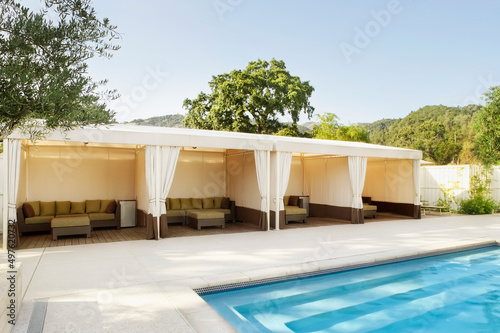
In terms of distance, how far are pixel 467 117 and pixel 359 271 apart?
159 feet

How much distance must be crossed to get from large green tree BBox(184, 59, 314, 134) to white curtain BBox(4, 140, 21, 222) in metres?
18.3

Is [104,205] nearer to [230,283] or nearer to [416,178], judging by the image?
[230,283]

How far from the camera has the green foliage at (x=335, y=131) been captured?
3019cm

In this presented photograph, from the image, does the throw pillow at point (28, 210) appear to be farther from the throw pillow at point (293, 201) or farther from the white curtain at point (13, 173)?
the throw pillow at point (293, 201)

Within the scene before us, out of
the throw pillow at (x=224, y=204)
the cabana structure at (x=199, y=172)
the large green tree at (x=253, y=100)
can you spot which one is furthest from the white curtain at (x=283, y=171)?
the large green tree at (x=253, y=100)

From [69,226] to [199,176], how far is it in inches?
188

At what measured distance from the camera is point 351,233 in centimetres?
916

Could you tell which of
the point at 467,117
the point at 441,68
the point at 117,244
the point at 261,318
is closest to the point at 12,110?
the point at 261,318

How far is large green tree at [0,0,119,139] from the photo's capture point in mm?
3006

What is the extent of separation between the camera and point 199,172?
1200 cm

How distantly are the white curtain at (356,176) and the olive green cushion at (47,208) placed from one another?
29.3 feet

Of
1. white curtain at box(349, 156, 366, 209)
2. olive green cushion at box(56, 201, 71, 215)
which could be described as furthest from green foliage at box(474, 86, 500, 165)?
olive green cushion at box(56, 201, 71, 215)

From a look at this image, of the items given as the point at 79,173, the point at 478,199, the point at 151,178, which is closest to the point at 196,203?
the point at 151,178

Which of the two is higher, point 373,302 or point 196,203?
point 196,203
